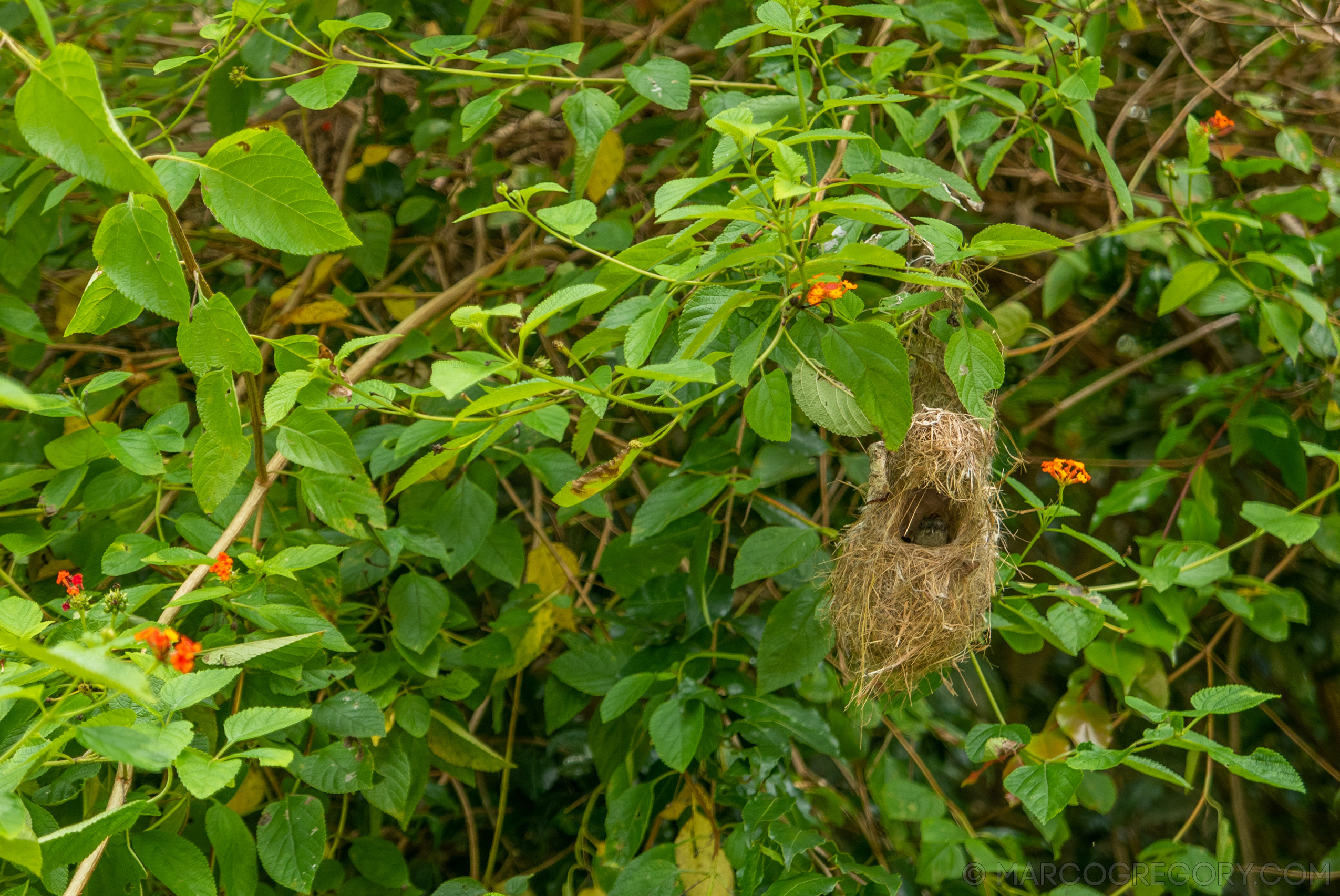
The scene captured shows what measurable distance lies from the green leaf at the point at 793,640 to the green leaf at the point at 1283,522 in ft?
2.06

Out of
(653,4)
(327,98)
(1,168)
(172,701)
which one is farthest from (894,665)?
(653,4)

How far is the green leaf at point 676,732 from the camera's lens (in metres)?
1.25

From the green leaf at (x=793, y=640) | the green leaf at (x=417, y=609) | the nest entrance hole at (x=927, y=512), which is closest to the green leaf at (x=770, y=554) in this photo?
the green leaf at (x=793, y=640)

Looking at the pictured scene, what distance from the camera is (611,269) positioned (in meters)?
1.16

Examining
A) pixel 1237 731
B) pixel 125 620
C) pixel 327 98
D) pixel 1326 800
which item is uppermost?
pixel 327 98

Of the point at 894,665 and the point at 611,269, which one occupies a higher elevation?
the point at 611,269

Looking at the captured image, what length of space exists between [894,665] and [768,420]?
362 millimetres

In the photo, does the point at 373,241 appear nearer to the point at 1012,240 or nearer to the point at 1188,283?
the point at 1012,240

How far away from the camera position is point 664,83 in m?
1.31

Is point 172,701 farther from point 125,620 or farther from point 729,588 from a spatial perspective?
point 729,588

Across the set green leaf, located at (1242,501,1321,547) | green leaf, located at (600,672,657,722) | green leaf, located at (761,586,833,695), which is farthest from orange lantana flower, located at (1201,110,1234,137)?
green leaf, located at (600,672,657,722)

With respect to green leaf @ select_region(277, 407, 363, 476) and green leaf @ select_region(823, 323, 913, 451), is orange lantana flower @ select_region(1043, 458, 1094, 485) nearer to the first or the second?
green leaf @ select_region(823, 323, 913, 451)

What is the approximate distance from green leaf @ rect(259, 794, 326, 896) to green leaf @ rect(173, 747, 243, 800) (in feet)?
1.11

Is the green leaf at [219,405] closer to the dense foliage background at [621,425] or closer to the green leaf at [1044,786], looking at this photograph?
the dense foliage background at [621,425]
